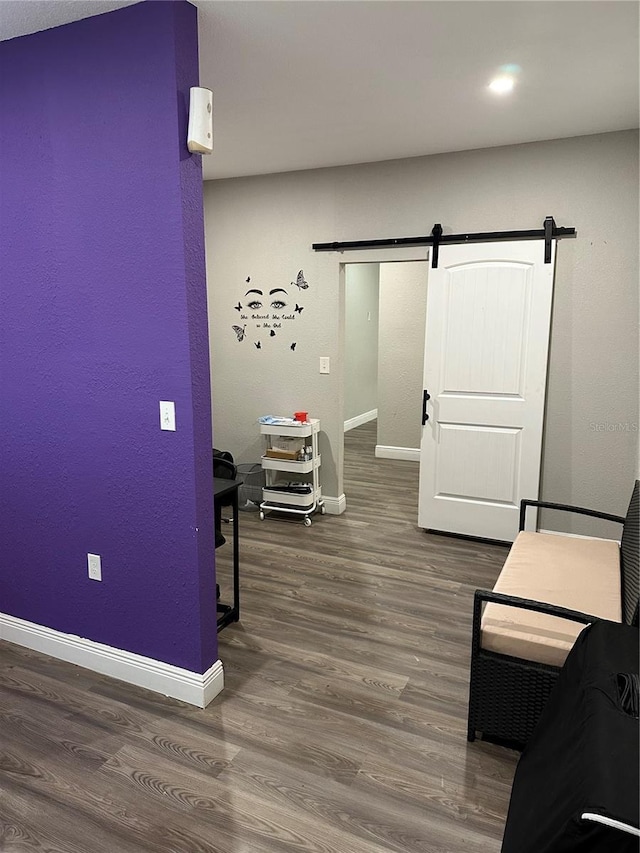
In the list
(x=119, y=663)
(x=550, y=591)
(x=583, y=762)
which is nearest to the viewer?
(x=583, y=762)

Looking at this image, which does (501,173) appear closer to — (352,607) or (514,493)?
(514,493)

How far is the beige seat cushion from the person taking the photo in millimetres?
2072

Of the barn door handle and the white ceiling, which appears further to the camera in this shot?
the barn door handle

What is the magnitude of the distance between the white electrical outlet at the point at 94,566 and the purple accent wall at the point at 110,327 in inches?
1.1

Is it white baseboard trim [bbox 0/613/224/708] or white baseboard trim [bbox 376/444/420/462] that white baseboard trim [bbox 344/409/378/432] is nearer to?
white baseboard trim [bbox 376/444/420/462]

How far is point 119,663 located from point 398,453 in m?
4.58

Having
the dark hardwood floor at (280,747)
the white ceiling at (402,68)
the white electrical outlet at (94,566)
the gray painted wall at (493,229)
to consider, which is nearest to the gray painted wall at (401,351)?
the gray painted wall at (493,229)

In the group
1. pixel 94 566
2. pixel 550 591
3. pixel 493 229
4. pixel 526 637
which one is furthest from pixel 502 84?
pixel 94 566

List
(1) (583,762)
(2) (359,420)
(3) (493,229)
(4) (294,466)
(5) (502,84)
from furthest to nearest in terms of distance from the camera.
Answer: (2) (359,420) → (4) (294,466) → (3) (493,229) → (5) (502,84) → (1) (583,762)

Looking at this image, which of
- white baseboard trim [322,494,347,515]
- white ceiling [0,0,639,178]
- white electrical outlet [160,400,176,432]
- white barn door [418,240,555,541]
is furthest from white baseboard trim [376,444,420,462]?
white electrical outlet [160,400,176,432]

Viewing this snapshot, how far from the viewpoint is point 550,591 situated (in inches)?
95.6

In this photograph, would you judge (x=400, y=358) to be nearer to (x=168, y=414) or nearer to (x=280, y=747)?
(x=168, y=414)

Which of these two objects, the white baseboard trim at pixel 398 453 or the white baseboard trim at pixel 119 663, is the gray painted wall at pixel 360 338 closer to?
the white baseboard trim at pixel 398 453

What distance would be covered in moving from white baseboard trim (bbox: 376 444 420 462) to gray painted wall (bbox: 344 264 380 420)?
158 centimetres
